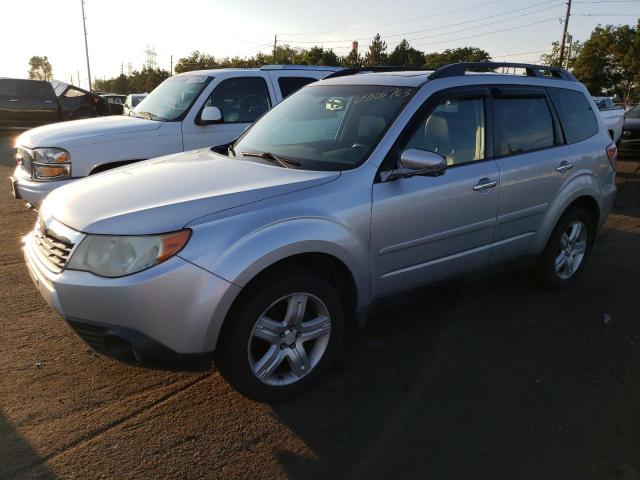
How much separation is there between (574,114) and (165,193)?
3602mm

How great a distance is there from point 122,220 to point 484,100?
8.79ft

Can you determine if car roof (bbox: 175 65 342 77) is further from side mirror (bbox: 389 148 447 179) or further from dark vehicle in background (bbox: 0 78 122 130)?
dark vehicle in background (bbox: 0 78 122 130)

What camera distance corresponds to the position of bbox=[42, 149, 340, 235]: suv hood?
2584mm

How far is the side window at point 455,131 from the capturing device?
11.4 feet

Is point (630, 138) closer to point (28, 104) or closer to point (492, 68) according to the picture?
point (492, 68)

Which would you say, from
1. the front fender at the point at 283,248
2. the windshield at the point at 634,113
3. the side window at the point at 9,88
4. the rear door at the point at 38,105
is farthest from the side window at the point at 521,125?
Result: the side window at the point at 9,88

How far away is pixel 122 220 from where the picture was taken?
258 centimetres

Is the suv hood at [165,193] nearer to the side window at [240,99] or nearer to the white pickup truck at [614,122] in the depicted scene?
the side window at [240,99]

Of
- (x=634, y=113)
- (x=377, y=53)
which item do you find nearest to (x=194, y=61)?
(x=377, y=53)

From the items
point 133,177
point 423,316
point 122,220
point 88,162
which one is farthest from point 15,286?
point 423,316

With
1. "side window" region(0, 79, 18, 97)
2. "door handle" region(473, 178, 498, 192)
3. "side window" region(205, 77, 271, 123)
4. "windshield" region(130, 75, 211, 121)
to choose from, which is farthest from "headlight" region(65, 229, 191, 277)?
"side window" region(0, 79, 18, 97)

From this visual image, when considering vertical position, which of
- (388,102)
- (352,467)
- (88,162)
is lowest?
(352,467)

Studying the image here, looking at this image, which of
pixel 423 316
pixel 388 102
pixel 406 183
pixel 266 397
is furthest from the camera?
pixel 423 316

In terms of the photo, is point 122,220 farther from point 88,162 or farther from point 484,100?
point 88,162
